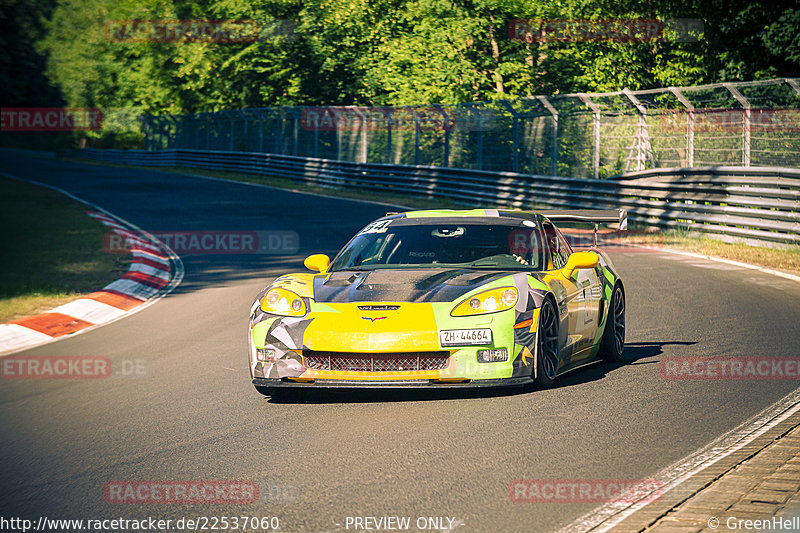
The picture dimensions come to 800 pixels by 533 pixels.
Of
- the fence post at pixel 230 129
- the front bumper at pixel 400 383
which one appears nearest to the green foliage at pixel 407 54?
the fence post at pixel 230 129

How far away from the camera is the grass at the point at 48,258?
45.2 ft

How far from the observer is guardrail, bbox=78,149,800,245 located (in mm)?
17484

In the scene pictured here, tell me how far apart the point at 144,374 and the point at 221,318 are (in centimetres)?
299

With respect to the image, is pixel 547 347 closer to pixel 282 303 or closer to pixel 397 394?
pixel 397 394

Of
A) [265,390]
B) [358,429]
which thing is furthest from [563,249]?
[358,429]

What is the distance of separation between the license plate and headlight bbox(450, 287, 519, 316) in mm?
139

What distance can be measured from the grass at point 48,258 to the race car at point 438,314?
20.2 ft

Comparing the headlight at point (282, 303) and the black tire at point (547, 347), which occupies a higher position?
the headlight at point (282, 303)

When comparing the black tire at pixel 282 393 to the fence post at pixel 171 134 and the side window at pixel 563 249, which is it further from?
the fence post at pixel 171 134

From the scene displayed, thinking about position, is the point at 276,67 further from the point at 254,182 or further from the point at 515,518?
the point at 515,518

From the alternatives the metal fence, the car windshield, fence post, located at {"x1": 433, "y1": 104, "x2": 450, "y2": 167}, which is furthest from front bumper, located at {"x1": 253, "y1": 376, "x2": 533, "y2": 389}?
fence post, located at {"x1": 433, "y1": 104, "x2": 450, "y2": 167}

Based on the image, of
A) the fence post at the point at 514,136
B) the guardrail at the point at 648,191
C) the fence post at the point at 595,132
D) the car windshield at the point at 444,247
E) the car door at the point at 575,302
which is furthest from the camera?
the fence post at the point at 514,136

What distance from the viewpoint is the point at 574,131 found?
83.5 feet

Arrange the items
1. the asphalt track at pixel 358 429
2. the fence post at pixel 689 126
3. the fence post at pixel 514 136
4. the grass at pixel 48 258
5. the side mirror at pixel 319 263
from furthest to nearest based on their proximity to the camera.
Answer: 1. the fence post at pixel 514 136
2. the fence post at pixel 689 126
3. the grass at pixel 48 258
4. the side mirror at pixel 319 263
5. the asphalt track at pixel 358 429
